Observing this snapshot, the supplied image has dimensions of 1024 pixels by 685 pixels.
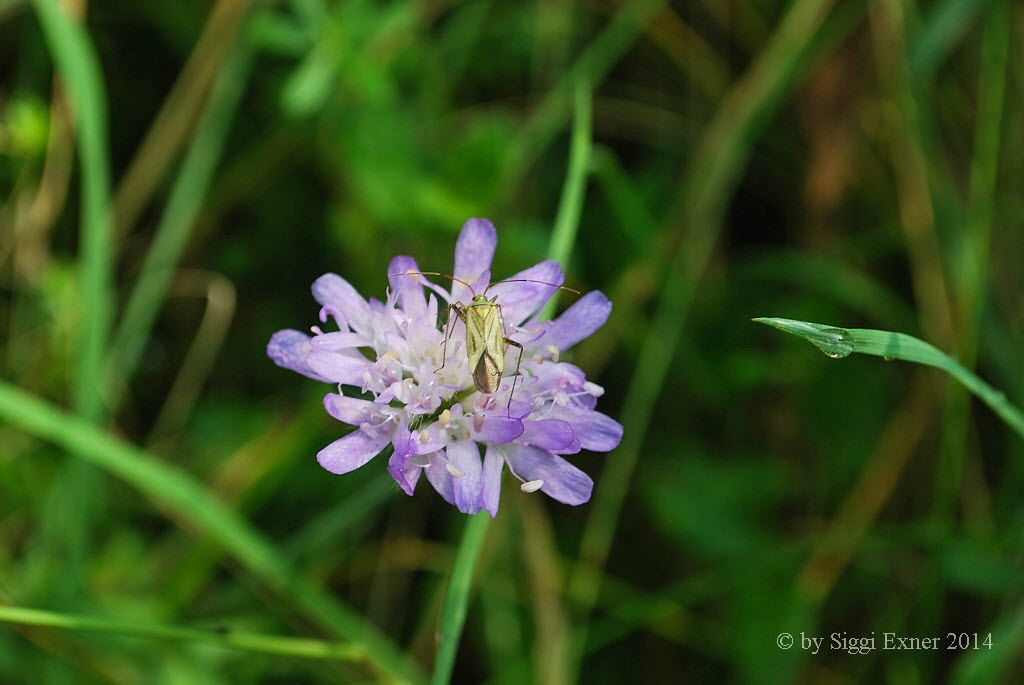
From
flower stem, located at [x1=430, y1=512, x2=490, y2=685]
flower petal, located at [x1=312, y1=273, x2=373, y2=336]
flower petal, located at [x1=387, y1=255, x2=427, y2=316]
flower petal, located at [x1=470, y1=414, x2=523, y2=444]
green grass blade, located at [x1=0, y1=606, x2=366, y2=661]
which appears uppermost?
flower petal, located at [x1=387, y1=255, x2=427, y2=316]

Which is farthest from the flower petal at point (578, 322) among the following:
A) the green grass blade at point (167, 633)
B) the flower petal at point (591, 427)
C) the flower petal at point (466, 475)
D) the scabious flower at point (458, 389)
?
the green grass blade at point (167, 633)

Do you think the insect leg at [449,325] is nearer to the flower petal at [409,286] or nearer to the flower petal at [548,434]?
the flower petal at [409,286]

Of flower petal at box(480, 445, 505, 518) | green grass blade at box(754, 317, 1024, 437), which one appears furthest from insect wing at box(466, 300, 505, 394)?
green grass blade at box(754, 317, 1024, 437)

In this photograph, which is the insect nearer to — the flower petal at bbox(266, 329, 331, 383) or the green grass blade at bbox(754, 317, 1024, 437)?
the flower petal at bbox(266, 329, 331, 383)

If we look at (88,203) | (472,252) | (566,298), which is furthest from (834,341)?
(88,203)

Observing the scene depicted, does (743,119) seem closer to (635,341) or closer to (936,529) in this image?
(635,341)
